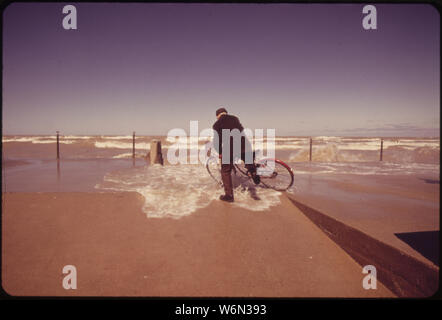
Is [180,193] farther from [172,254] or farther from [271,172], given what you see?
[271,172]

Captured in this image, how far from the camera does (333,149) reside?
46.4 feet

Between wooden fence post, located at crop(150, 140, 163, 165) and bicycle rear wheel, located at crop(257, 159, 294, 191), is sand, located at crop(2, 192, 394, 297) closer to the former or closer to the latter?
bicycle rear wheel, located at crop(257, 159, 294, 191)

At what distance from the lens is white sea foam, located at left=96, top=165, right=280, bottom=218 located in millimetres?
3931

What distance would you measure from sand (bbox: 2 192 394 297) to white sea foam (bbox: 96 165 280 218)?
299 mm

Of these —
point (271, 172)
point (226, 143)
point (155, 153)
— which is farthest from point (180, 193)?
point (155, 153)

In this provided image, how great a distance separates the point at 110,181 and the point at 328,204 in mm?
5520

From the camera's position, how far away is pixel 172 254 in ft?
8.32

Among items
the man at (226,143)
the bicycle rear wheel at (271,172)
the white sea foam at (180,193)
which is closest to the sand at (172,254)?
the white sea foam at (180,193)

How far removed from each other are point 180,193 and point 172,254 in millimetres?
2297

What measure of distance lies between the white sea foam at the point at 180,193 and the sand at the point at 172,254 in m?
0.30

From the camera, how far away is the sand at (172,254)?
6.67 ft
